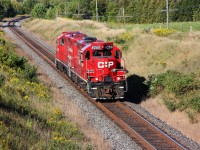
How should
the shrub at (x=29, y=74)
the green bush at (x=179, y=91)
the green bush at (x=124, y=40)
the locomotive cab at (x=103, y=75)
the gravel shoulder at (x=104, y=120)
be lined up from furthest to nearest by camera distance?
the green bush at (x=124, y=40), the shrub at (x=29, y=74), the locomotive cab at (x=103, y=75), the green bush at (x=179, y=91), the gravel shoulder at (x=104, y=120)

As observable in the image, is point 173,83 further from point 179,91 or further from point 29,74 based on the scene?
point 29,74

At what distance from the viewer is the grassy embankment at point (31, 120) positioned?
11.8 meters

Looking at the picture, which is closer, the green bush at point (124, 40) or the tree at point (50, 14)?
the green bush at point (124, 40)

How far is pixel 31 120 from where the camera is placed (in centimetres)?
1479

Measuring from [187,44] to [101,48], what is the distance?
10371 mm

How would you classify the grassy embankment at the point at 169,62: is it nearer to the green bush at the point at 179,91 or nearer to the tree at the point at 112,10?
the green bush at the point at 179,91

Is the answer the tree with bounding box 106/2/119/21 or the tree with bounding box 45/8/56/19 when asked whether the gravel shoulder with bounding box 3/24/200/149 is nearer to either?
the tree with bounding box 106/2/119/21

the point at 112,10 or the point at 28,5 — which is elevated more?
the point at 28,5

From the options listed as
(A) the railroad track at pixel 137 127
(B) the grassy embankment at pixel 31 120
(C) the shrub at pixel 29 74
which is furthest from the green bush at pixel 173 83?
(C) the shrub at pixel 29 74

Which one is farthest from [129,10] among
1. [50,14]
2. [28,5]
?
[28,5]

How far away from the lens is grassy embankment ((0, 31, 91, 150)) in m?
11.8

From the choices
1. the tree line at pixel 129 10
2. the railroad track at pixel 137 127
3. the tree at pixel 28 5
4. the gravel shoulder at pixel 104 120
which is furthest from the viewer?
the tree at pixel 28 5

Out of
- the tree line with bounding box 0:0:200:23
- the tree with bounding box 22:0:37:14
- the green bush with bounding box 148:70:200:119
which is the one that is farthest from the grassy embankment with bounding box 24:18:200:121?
the tree with bounding box 22:0:37:14

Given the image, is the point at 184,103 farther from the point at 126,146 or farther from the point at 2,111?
the point at 2,111
